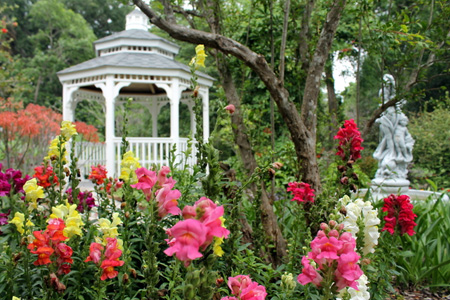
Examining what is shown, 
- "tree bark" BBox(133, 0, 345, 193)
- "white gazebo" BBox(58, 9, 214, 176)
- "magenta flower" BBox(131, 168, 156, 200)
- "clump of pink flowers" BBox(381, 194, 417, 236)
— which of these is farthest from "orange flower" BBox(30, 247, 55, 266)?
"white gazebo" BBox(58, 9, 214, 176)

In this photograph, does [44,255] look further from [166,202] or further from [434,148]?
[434,148]

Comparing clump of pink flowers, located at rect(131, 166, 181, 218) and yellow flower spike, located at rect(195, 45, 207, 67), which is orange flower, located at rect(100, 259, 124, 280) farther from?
yellow flower spike, located at rect(195, 45, 207, 67)

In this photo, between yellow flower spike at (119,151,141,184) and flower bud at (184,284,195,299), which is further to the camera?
yellow flower spike at (119,151,141,184)

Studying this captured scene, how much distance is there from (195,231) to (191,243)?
0.03 m

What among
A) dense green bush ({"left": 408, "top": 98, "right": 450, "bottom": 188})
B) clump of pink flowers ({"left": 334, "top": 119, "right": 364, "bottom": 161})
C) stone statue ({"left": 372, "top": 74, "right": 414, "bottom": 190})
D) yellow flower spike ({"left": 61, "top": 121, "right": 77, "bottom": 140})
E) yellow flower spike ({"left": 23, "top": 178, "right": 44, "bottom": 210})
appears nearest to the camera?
yellow flower spike ({"left": 23, "top": 178, "right": 44, "bottom": 210})

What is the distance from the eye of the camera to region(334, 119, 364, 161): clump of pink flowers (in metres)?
2.26

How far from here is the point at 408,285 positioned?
9.78ft

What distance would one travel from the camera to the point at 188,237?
0.73 m

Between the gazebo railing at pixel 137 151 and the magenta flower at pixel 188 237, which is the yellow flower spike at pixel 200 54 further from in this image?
the gazebo railing at pixel 137 151

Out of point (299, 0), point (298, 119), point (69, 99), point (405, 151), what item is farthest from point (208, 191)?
point (69, 99)

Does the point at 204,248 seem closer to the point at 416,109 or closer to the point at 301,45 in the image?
the point at 301,45

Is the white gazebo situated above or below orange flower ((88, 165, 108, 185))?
above

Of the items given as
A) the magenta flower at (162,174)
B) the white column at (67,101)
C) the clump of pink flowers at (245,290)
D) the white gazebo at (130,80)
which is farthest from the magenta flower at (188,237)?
the white column at (67,101)

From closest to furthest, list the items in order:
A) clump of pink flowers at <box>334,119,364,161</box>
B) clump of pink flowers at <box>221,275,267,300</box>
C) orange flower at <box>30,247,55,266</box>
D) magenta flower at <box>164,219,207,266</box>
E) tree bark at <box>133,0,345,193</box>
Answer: magenta flower at <box>164,219,207,266</box>, clump of pink flowers at <box>221,275,267,300</box>, orange flower at <box>30,247,55,266</box>, clump of pink flowers at <box>334,119,364,161</box>, tree bark at <box>133,0,345,193</box>
